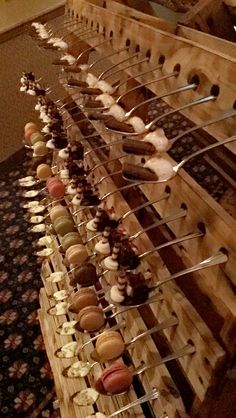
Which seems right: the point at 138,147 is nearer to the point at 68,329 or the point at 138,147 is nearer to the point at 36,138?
the point at 68,329

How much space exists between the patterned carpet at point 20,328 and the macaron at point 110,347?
0.82 m

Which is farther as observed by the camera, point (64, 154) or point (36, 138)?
point (36, 138)

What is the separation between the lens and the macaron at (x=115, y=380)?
1.10 meters

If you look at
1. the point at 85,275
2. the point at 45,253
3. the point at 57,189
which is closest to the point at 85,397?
the point at 85,275

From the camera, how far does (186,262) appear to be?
1.36 m

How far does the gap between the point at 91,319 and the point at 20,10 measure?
2559 millimetres

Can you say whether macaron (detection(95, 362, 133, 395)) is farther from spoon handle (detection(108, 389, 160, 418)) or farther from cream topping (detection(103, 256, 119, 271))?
cream topping (detection(103, 256, 119, 271))

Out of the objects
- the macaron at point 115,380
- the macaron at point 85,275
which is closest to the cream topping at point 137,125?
the macaron at point 85,275

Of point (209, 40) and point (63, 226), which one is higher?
point (209, 40)

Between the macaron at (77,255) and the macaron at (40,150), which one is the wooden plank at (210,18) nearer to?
the macaron at (77,255)

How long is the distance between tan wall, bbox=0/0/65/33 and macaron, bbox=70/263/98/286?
2.27 meters

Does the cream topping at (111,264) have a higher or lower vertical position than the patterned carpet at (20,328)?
higher

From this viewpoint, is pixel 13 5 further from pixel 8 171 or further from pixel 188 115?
pixel 188 115

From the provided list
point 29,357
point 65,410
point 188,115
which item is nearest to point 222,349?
point 188,115
